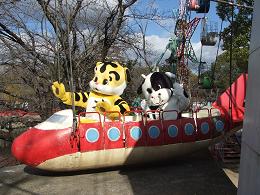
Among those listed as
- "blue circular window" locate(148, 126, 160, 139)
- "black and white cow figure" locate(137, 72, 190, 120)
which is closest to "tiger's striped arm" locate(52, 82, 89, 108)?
"black and white cow figure" locate(137, 72, 190, 120)

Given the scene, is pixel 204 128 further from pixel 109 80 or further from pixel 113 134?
pixel 109 80

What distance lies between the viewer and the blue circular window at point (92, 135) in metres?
7.08

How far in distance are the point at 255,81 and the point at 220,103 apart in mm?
5218

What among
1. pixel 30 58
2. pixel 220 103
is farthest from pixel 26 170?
pixel 220 103

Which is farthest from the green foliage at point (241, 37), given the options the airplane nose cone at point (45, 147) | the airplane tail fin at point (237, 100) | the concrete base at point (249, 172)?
the concrete base at point (249, 172)

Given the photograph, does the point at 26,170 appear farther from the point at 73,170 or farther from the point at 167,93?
the point at 167,93

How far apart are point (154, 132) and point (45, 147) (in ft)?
6.92

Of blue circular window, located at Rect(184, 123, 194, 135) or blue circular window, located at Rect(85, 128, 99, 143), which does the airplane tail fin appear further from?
blue circular window, located at Rect(85, 128, 99, 143)

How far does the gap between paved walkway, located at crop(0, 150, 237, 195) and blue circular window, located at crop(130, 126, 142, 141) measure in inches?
27.7

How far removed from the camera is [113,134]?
728cm

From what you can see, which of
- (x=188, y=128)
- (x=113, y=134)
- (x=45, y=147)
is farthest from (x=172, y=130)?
(x=45, y=147)

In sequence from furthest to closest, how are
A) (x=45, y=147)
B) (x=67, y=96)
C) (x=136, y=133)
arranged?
1. (x=67, y=96)
2. (x=136, y=133)
3. (x=45, y=147)

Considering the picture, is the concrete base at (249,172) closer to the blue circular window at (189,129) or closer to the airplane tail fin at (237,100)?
the airplane tail fin at (237,100)

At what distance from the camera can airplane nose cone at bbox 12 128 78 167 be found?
691 cm
